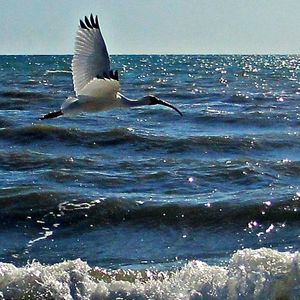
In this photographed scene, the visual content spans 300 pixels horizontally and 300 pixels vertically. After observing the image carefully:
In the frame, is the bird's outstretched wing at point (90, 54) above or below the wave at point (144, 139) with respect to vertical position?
above

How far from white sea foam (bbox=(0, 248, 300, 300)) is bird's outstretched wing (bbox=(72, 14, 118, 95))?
2.68 m

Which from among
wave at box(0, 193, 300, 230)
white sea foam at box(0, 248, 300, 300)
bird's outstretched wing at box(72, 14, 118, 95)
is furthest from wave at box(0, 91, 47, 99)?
white sea foam at box(0, 248, 300, 300)

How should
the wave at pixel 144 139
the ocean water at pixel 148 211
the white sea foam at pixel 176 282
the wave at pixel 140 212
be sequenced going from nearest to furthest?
the white sea foam at pixel 176 282 → the ocean water at pixel 148 211 → the wave at pixel 140 212 → the wave at pixel 144 139

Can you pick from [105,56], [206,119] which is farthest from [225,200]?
[206,119]

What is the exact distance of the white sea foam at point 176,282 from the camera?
737cm

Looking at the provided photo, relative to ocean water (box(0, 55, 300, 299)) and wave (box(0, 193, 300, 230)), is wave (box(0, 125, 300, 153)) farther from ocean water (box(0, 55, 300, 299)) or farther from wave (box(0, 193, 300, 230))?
wave (box(0, 193, 300, 230))

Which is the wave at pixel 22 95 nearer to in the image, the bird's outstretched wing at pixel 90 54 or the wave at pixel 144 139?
the wave at pixel 144 139

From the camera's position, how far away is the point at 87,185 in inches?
490

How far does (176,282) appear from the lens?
7.63m

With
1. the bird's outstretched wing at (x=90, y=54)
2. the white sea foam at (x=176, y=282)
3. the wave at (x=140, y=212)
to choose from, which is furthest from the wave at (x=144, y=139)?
the white sea foam at (x=176, y=282)

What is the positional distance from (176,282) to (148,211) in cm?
328

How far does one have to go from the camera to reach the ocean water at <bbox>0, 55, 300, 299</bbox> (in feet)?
25.0

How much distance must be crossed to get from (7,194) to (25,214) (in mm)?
858

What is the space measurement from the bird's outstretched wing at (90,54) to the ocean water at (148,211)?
1755 mm
